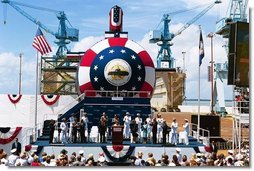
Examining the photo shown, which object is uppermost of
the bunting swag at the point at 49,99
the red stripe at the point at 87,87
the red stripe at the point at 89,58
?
the red stripe at the point at 89,58

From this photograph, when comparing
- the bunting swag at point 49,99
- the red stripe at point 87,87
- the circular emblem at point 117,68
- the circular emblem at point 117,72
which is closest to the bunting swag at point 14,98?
the bunting swag at point 49,99

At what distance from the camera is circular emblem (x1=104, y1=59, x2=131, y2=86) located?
23047 mm

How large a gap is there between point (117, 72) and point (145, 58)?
2010 mm

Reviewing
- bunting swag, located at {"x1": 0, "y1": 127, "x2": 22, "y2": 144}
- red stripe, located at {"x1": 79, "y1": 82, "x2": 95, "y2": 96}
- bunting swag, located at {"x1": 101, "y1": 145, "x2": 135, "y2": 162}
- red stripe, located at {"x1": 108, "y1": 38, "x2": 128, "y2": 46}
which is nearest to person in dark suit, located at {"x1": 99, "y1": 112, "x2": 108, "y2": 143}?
bunting swag, located at {"x1": 101, "y1": 145, "x2": 135, "y2": 162}

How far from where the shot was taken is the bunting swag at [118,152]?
690 inches

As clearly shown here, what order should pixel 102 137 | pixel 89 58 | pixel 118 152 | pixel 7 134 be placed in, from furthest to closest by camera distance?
1. pixel 89 58
2. pixel 7 134
3. pixel 102 137
4. pixel 118 152

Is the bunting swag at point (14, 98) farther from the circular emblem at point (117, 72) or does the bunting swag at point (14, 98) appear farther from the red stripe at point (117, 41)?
the circular emblem at point (117, 72)

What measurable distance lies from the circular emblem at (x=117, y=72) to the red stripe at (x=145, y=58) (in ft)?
3.79

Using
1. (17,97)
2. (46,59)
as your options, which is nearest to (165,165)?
(17,97)

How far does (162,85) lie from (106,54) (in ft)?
105

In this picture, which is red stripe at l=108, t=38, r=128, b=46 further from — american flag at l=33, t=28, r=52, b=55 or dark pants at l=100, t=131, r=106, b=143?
dark pants at l=100, t=131, r=106, b=143

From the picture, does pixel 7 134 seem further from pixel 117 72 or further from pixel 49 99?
pixel 49 99

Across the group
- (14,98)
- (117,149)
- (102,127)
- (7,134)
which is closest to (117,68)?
(102,127)

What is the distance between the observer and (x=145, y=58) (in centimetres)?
2417
